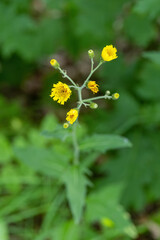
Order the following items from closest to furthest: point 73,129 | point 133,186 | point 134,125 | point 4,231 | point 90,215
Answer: point 73,129 < point 90,215 < point 4,231 < point 133,186 < point 134,125

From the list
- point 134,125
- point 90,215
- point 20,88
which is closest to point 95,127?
point 134,125

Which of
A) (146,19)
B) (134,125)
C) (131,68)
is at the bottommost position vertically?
(134,125)

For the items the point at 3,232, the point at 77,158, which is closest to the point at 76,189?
the point at 77,158

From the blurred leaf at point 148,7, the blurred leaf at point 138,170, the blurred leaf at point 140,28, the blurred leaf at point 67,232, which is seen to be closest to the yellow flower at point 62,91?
the blurred leaf at point 148,7

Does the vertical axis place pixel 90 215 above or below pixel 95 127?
below

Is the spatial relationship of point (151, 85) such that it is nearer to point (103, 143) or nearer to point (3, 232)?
point (103, 143)

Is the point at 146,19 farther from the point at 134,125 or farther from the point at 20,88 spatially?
the point at 20,88

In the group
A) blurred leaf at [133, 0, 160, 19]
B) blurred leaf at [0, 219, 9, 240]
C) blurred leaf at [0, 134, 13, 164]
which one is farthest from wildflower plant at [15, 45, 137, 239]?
blurred leaf at [133, 0, 160, 19]

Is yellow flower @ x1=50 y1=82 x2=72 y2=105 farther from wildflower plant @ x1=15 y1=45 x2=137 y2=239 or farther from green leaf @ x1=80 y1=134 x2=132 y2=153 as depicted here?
green leaf @ x1=80 y1=134 x2=132 y2=153
